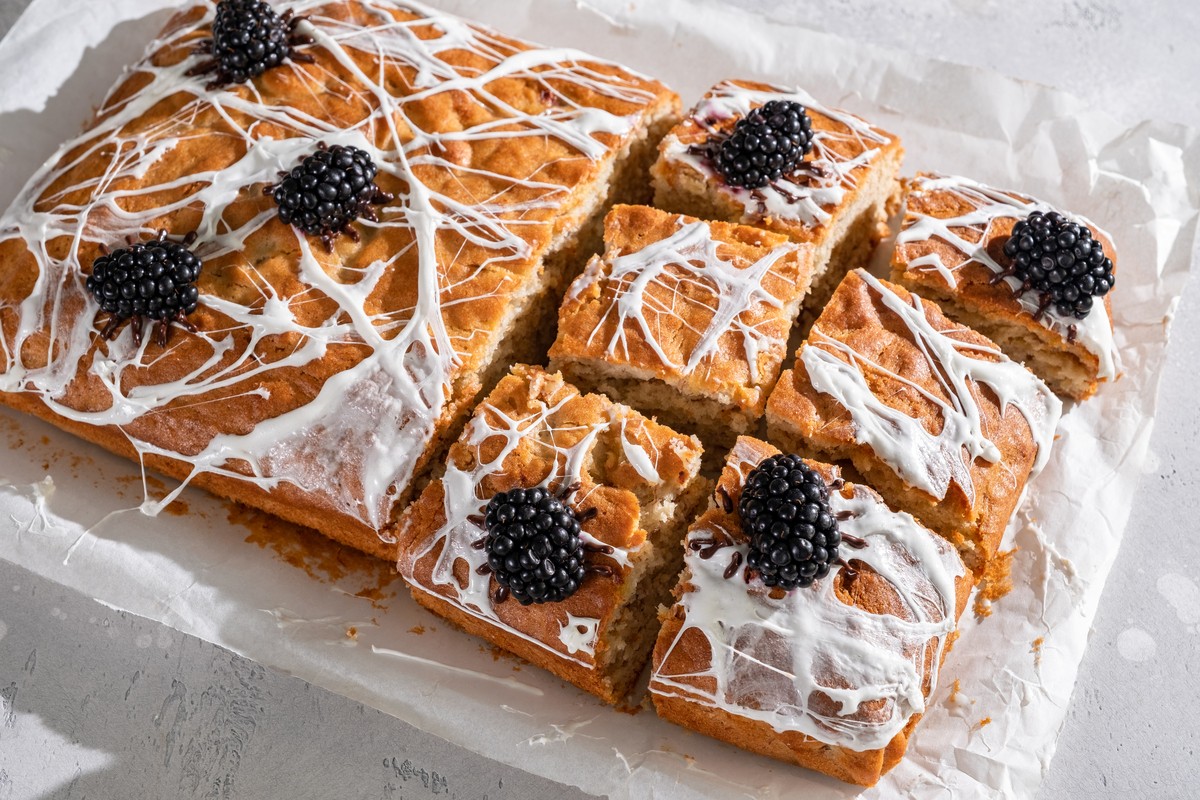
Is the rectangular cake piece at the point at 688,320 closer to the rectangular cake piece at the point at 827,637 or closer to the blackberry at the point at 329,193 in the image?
the rectangular cake piece at the point at 827,637

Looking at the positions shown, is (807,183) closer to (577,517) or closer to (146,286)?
(577,517)

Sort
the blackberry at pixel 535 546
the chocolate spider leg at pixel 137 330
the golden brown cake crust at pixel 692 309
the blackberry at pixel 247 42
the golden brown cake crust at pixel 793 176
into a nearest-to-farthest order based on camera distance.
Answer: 1. the blackberry at pixel 535 546
2. the golden brown cake crust at pixel 692 309
3. the chocolate spider leg at pixel 137 330
4. the golden brown cake crust at pixel 793 176
5. the blackberry at pixel 247 42

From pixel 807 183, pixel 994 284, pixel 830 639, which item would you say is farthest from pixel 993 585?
pixel 807 183

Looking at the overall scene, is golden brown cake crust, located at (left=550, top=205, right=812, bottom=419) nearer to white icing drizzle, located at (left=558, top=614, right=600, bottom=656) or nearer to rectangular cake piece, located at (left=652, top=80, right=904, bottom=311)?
rectangular cake piece, located at (left=652, top=80, right=904, bottom=311)

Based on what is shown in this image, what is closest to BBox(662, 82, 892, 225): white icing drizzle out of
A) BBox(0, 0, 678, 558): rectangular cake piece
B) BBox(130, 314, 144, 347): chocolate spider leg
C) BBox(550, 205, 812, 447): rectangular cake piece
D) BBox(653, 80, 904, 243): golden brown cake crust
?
BBox(653, 80, 904, 243): golden brown cake crust

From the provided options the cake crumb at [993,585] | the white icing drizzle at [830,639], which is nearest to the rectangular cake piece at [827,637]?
the white icing drizzle at [830,639]

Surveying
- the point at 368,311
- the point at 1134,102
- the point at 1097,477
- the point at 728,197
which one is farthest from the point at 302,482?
the point at 1134,102
